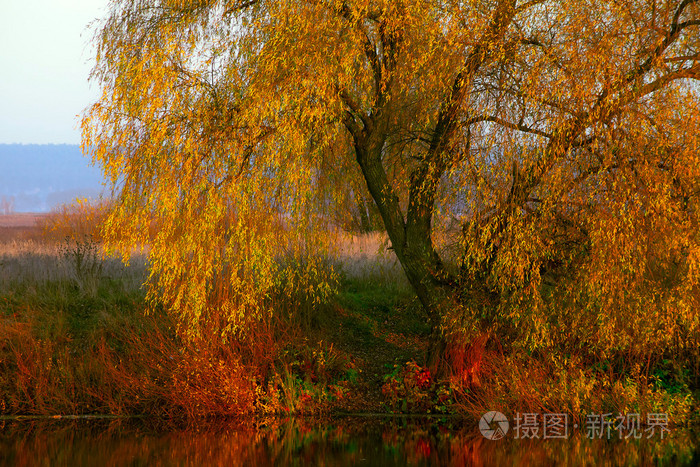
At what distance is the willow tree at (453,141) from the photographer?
744cm

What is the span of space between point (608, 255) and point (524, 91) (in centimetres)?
195

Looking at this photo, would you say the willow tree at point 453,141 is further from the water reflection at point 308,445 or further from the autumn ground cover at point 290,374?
the water reflection at point 308,445

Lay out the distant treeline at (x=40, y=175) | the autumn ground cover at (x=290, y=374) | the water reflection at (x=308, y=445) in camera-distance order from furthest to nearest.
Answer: the distant treeline at (x=40, y=175), the autumn ground cover at (x=290, y=374), the water reflection at (x=308, y=445)

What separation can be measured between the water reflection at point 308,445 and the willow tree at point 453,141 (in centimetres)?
132

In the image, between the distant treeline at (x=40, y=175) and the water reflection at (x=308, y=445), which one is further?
the distant treeline at (x=40, y=175)

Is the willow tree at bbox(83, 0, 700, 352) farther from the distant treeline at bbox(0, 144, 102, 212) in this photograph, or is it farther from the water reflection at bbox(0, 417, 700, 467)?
the distant treeline at bbox(0, 144, 102, 212)

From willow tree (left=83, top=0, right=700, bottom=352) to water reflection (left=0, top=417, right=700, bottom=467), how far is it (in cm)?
132

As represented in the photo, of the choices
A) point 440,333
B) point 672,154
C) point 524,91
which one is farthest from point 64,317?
point 672,154

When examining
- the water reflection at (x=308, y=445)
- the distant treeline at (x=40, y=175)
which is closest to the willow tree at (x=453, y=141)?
the water reflection at (x=308, y=445)

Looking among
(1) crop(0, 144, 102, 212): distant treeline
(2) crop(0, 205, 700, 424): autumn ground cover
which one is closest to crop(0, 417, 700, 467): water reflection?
(2) crop(0, 205, 700, 424): autumn ground cover

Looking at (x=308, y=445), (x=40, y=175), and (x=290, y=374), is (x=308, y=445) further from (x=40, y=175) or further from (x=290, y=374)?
(x=40, y=175)

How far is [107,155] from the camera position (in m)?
8.25

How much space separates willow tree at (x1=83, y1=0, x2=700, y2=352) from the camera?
744 centimetres

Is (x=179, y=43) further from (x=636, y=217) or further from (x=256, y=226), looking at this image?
(x=636, y=217)
